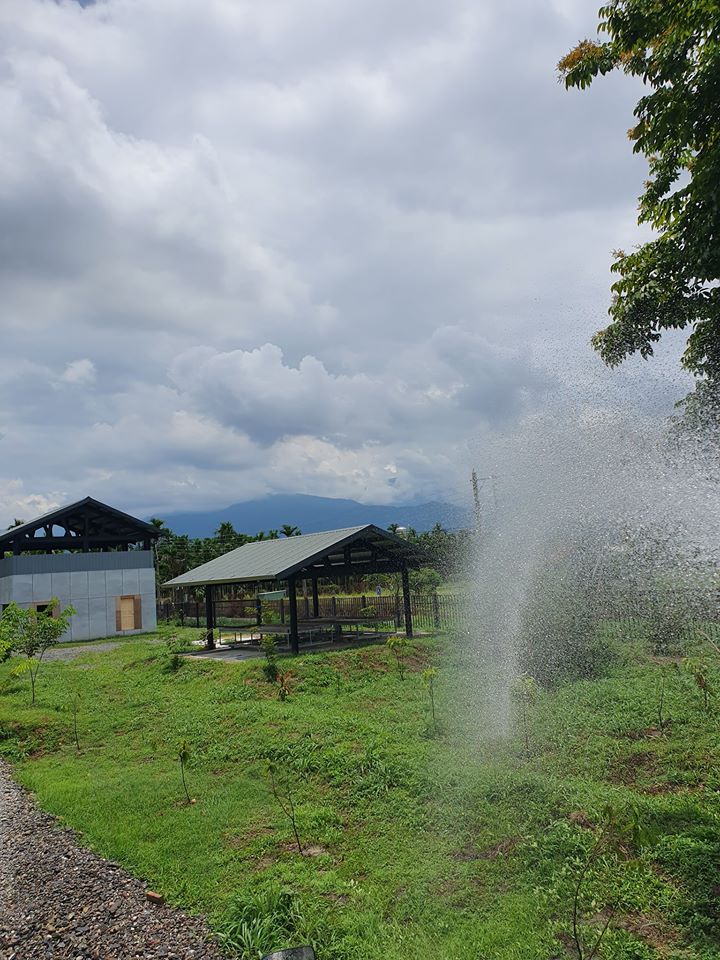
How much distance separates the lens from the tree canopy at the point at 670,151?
24.7 ft

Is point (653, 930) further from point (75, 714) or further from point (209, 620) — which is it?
point (209, 620)

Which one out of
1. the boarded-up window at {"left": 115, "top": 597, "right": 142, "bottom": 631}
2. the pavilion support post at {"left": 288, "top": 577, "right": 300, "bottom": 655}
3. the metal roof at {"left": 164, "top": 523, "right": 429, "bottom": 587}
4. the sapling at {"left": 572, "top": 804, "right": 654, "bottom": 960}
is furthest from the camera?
the boarded-up window at {"left": 115, "top": 597, "right": 142, "bottom": 631}

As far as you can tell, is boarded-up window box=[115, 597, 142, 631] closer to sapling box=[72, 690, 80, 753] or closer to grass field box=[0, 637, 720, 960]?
sapling box=[72, 690, 80, 753]

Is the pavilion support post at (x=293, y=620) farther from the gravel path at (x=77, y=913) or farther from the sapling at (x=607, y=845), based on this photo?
the sapling at (x=607, y=845)

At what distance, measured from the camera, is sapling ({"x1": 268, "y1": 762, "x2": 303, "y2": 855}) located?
7053mm

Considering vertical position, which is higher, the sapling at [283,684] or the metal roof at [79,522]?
the metal roof at [79,522]

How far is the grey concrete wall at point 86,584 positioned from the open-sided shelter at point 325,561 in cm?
1226

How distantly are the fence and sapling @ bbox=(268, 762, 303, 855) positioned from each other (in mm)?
12860

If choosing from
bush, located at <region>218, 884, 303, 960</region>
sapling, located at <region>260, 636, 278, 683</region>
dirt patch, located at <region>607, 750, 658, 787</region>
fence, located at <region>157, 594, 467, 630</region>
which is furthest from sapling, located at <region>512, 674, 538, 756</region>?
fence, located at <region>157, 594, 467, 630</region>

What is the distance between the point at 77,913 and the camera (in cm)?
619

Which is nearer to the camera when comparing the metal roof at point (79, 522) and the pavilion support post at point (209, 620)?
the pavilion support post at point (209, 620)

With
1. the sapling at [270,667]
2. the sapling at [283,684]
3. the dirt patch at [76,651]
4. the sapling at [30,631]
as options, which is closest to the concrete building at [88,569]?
the dirt patch at [76,651]

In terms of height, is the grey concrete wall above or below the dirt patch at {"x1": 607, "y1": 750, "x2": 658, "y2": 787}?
above

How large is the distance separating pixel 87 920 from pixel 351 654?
1131cm
